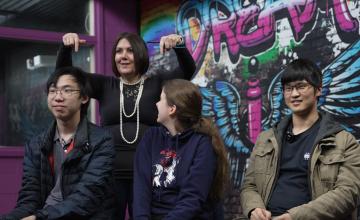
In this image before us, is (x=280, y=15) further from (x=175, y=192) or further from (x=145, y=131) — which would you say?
(x=175, y=192)

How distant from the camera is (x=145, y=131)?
3.58 m

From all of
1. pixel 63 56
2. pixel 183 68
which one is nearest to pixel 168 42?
pixel 183 68

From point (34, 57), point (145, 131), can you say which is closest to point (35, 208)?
point (145, 131)

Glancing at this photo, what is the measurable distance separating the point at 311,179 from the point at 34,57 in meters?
4.62

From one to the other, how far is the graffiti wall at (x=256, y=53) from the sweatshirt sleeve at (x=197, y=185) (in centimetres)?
192

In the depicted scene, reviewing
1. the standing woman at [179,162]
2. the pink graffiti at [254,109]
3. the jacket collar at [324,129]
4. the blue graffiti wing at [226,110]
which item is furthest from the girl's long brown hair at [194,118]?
the blue graffiti wing at [226,110]

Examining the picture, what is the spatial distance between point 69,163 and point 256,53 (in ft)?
9.79

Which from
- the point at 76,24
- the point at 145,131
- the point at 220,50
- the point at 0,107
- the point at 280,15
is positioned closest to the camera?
the point at 145,131

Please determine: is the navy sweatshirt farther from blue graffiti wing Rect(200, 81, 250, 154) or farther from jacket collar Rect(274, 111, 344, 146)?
blue graffiti wing Rect(200, 81, 250, 154)

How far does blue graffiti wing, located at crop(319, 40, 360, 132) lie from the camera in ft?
15.4

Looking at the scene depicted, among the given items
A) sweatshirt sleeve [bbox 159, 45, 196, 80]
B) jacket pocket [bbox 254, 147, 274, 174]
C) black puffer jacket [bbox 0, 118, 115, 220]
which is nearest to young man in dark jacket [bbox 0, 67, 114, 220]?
black puffer jacket [bbox 0, 118, 115, 220]

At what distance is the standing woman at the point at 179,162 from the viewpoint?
3.20m

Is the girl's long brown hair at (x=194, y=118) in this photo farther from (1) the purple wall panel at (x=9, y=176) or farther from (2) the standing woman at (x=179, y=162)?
(1) the purple wall panel at (x=9, y=176)

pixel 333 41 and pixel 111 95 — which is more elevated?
pixel 333 41
